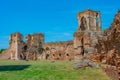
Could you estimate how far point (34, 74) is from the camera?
794 inches

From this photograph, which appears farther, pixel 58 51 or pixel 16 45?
pixel 16 45

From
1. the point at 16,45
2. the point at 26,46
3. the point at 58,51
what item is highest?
the point at 16,45

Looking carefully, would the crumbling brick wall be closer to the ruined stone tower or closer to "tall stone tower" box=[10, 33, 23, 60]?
the ruined stone tower

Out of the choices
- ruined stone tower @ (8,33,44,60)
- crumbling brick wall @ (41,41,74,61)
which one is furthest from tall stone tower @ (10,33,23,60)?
crumbling brick wall @ (41,41,74,61)

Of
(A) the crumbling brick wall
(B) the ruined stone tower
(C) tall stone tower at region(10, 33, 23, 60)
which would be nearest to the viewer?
(A) the crumbling brick wall

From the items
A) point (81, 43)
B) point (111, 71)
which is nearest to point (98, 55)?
point (111, 71)

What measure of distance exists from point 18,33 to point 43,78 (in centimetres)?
4979

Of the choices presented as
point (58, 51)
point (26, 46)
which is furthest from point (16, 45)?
point (58, 51)

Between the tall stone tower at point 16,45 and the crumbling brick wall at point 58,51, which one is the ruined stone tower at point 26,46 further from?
the crumbling brick wall at point 58,51

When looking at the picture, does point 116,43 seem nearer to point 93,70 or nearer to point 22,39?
point 93,70

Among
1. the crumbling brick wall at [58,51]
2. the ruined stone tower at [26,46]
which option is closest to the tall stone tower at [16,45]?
the ruined stone tower at [26,46]

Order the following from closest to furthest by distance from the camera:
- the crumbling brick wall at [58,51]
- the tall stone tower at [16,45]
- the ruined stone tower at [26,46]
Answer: the crumbling brick wall at [58,51], the ruined stone tower at [26,46], the tall stone tower at [16,45]

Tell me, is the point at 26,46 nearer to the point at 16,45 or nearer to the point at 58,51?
the point at 16,45

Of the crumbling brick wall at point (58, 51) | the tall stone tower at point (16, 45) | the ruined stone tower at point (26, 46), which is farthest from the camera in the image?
the tall stone tower at point (16, 45)
